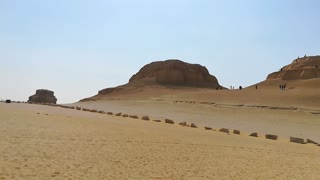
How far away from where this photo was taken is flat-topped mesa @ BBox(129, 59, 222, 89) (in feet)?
347

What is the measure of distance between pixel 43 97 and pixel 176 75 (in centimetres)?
3533

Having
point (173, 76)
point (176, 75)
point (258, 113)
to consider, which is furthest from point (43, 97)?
point (258, 113)

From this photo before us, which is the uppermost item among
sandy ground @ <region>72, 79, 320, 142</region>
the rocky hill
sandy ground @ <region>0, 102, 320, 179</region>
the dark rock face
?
the rocky hill

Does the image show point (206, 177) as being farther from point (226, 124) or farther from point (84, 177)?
point (226, 124)

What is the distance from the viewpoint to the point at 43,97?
91.1 m

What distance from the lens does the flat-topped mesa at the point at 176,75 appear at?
106 metres

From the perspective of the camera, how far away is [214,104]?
51031 millimetres

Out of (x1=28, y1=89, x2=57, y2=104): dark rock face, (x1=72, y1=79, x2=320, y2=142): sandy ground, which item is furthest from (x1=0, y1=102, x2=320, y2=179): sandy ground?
(x1=28, y1=89, x2=57, y2=104): dark rock face

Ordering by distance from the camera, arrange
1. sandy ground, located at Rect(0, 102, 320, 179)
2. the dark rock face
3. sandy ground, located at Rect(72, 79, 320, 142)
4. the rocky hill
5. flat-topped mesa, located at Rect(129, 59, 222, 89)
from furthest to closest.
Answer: flat-topped mesa, located at Rect(129, 59, 222, 89)
the rocky hill
the dark rock face
sandy ground, located at Rect(72, 79, 320, 142)
sandy ground, located at Rect(0, 102, 320, 179)

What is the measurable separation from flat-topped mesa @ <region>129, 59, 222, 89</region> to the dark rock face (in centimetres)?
2401

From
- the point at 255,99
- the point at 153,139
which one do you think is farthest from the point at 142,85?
the point at 153,139

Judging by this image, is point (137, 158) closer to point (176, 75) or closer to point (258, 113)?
point (258, 113)

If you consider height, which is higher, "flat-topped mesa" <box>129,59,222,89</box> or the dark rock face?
"flat-topped mesa" <box>129,59,222,89</box>

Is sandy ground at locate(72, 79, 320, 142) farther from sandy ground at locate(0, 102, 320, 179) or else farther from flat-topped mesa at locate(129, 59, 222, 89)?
flat-topped mesa at locate(129, 59, 222, 89)
